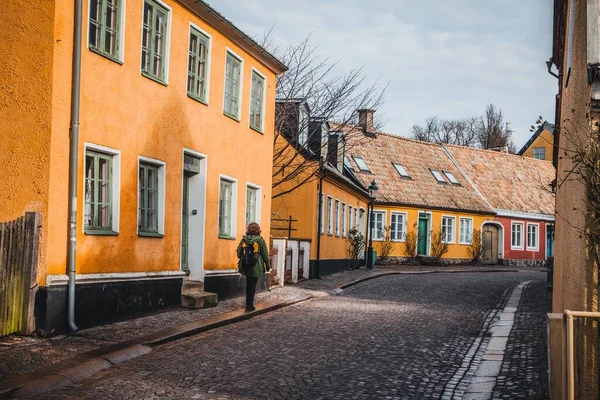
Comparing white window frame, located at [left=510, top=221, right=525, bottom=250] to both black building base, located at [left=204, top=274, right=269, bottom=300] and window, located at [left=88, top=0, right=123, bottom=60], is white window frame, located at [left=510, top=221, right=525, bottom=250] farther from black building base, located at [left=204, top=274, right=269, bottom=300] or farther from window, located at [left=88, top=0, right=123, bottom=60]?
window, located at [left=88, top=0, right=123, bottom=60]

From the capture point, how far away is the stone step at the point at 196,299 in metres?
16.0

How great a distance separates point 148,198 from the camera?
49.7 feet

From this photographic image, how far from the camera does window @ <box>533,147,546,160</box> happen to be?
224 ft

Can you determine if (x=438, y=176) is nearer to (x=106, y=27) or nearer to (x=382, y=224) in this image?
(x=382, y=224)

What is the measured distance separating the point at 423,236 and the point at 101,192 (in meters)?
34.1

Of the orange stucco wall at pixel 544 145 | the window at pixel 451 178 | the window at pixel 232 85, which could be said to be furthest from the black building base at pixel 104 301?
the orange stucco wall at pixel 544 145

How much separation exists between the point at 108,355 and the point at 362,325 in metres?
5.64

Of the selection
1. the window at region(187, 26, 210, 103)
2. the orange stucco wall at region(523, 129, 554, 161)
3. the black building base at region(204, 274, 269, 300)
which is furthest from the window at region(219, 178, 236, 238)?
the orange stucco wall at region(523, 129, 554, 161)

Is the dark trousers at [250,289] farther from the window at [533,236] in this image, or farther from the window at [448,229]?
the window at [533,236]

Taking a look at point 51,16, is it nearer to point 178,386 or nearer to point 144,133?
point 144,133

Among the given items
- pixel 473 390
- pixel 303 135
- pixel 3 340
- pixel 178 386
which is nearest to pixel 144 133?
pixel 3 340

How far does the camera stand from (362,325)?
578 inches

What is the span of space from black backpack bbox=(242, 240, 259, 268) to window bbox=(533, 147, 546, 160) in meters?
56.2

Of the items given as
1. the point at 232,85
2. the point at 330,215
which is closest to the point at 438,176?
the point at 330,215
